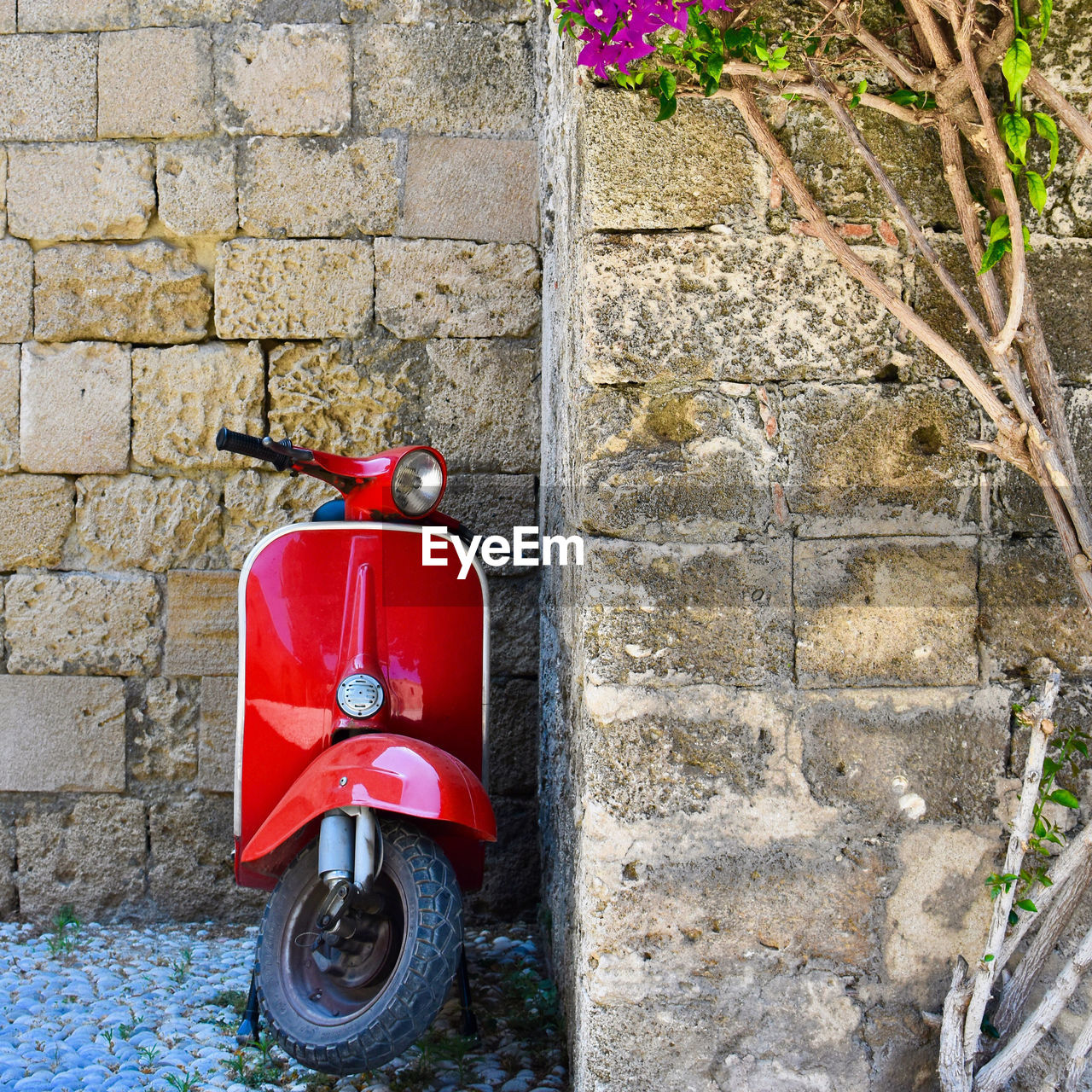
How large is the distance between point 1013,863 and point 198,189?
9.15 ft

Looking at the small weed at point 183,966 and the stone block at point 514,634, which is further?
the stone block at point 514,634

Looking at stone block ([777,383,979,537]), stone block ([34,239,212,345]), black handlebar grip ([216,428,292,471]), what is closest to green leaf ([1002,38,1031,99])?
stone block ([777,383,979,537])

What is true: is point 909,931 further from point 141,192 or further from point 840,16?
point 141,192

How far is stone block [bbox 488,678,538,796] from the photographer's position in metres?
2.80

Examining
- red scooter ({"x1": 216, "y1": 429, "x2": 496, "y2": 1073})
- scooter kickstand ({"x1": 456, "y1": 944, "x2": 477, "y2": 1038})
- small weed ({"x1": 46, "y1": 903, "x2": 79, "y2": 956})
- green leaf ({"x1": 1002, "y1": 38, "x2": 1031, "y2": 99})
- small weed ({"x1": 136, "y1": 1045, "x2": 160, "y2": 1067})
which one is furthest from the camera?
small weed ({"x1": 46, "y1": 903, "x2": 79, "y2": 956})

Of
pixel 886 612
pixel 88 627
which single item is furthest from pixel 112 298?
pixel 886 612

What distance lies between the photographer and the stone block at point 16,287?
2875 mm

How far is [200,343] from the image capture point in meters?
2.89

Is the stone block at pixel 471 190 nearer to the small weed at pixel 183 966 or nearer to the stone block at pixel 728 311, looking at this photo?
the stone block at pixel 728 311

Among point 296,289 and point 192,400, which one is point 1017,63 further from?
point 192,400

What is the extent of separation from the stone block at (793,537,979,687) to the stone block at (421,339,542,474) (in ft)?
4.20

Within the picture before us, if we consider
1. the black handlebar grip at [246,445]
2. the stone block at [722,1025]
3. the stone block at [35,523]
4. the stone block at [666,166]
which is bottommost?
the stone block at [722,1025]

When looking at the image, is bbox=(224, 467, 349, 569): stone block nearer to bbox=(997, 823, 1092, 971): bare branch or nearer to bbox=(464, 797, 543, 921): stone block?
bbox=(464, 797, 543, 921): stone block

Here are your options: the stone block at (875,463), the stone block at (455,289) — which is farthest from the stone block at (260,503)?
the stone block at (875,463)
